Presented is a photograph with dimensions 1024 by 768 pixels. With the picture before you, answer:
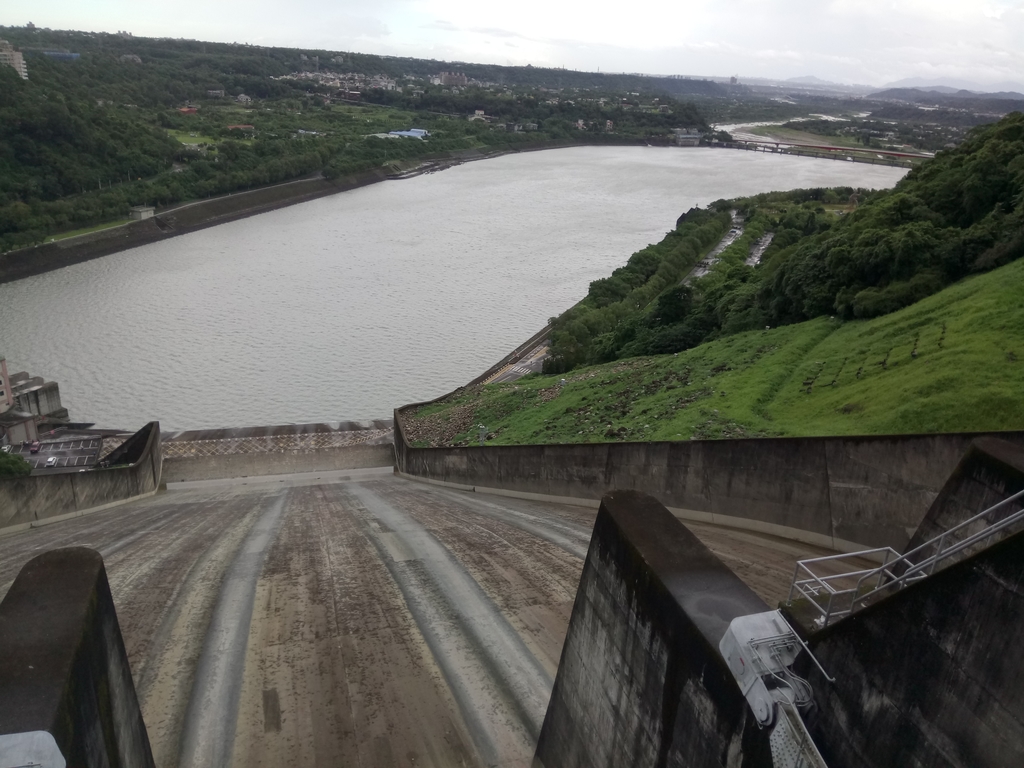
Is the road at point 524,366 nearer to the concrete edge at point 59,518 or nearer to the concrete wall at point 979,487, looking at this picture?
the concrete edge at point 59,518

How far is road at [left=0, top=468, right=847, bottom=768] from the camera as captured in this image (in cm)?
647

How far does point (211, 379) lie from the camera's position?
78.9ft

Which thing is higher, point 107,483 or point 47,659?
point 47,659

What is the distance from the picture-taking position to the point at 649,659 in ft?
16.0

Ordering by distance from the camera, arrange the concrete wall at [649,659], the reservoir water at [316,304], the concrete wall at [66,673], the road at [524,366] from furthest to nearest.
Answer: the road at [524,366]
the reservoir water at [316,304]
the concrete wall at [649,659]
the concrete wall at [66,673]

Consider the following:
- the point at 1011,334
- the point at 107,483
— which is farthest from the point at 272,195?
the point at 1011,334

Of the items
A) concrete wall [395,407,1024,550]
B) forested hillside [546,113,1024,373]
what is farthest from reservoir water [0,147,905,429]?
concrete wall [395,407,1024,550]

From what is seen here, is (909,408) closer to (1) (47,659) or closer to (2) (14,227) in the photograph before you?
(1) (47,659)

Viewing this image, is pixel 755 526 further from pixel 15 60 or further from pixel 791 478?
pixel 15 60

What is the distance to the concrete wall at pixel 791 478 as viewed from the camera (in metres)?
7.68

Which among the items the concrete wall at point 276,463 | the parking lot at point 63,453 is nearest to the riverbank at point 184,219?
the parking lot at point 63,453

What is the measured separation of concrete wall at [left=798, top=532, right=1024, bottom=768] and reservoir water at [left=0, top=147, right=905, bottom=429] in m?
19.0

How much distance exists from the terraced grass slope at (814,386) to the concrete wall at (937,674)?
6.31 metres

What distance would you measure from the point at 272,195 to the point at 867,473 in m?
52.0
